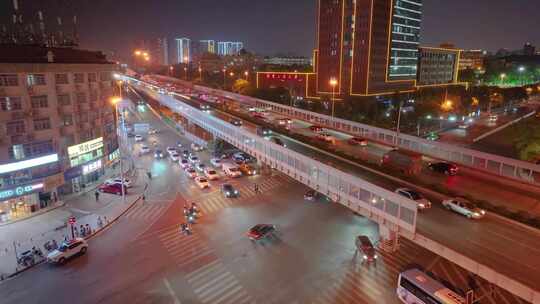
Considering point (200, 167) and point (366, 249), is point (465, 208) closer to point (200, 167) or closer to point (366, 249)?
point (366, 249)

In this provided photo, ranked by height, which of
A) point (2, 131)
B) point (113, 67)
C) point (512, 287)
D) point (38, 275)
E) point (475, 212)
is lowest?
point (38, 275)

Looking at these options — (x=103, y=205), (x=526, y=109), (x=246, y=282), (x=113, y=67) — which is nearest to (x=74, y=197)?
(x=103, y=205)

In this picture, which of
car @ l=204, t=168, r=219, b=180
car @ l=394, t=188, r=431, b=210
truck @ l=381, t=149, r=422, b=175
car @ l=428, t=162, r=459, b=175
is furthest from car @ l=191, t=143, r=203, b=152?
car @ l=394, t=188, r=431, b=210

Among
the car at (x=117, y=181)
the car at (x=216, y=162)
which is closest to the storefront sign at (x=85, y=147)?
the car at (x=117, y=181)

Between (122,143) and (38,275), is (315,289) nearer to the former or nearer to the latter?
(38,275)

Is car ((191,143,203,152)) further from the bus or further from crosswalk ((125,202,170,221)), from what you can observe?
the bus

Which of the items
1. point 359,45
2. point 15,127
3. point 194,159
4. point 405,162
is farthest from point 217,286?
point 359,45

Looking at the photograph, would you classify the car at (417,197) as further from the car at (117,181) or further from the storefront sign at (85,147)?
the storefront sign at (85,147)
